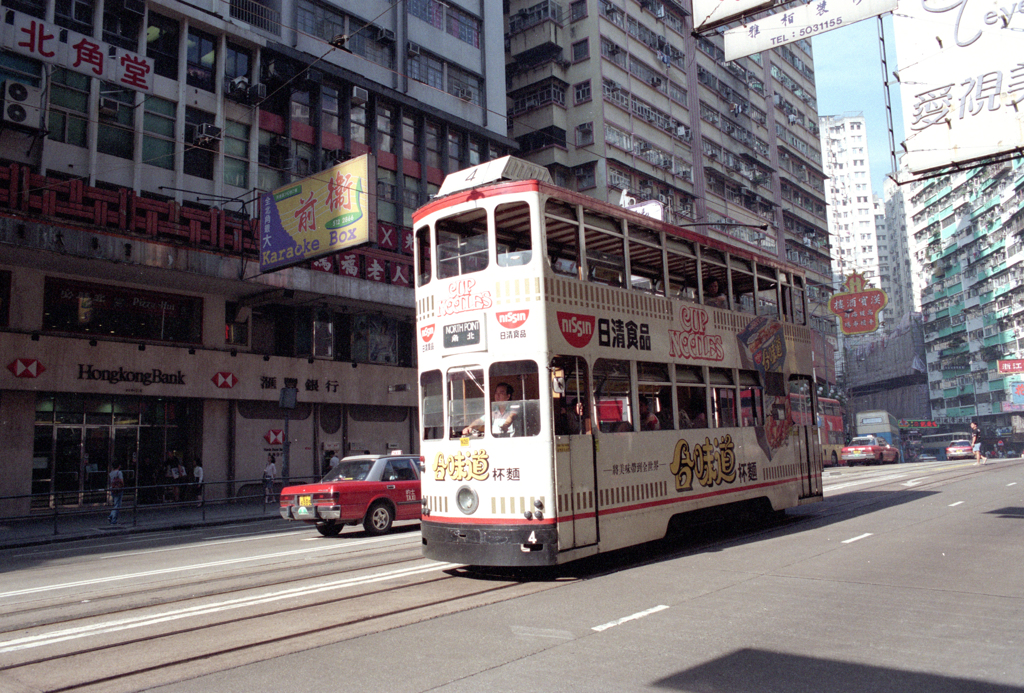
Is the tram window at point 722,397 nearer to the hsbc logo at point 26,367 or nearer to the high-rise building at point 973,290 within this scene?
the hsbc logo at point 26,367

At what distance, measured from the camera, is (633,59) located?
147ft

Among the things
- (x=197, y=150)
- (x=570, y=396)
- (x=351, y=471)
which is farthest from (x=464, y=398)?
(x=197, y=150)

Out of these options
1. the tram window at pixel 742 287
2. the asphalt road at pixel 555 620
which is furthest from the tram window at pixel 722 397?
the asphalt road at pixel 555 620

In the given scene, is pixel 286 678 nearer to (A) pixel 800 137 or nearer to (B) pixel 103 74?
(B) pixel 103 74

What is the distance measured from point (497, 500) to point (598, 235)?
3.54 m

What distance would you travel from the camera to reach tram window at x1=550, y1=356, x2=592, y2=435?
8453 mm

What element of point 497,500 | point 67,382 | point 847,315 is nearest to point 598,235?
point 497,500

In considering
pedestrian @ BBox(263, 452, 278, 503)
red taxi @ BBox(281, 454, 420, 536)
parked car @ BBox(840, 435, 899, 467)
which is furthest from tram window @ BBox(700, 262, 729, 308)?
parked car @ BBox(840, 435, 899, 467)

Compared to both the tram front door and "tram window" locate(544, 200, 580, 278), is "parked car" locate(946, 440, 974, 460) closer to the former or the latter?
the tram front door

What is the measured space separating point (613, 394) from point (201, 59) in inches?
892

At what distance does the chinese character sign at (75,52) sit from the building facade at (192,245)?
5 cm

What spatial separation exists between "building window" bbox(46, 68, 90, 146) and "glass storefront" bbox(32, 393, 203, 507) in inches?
296

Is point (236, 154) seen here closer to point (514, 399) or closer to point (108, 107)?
point (108, 107)

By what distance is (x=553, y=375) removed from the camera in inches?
331
